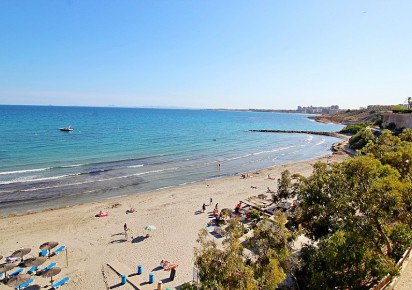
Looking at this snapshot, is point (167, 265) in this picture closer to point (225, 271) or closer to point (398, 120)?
point (225, 271)

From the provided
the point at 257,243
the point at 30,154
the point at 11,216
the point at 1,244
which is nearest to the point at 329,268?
the point at 257,243

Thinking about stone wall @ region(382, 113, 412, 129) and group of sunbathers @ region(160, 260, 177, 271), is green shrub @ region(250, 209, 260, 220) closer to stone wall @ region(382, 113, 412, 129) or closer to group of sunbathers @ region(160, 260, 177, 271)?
group of sunbathers @ region(160, 260, 177, 271)

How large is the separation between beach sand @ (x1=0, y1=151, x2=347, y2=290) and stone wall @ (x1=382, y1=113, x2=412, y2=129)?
43524 mm

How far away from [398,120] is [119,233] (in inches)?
2539

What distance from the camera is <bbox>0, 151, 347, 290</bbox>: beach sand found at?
16875 millimetres

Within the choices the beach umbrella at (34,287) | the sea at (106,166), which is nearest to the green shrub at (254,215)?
the sea at (106,166)

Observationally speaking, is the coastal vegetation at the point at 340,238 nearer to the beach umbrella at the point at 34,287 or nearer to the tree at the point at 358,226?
the tree at the point at 358,226

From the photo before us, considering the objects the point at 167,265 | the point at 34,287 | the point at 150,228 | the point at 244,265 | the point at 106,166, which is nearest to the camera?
the point at 244,265

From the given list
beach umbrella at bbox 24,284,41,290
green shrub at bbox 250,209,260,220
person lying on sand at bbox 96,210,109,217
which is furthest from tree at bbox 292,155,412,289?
person lying on sand at bbox 96,210,109,217

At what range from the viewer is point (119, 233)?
2238cm

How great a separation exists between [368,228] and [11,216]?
2676 centimetres

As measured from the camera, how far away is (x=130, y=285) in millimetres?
15523

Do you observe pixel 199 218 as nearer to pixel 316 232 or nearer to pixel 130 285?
pixel 130 285

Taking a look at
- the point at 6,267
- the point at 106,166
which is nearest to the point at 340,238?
the point at 6,267
